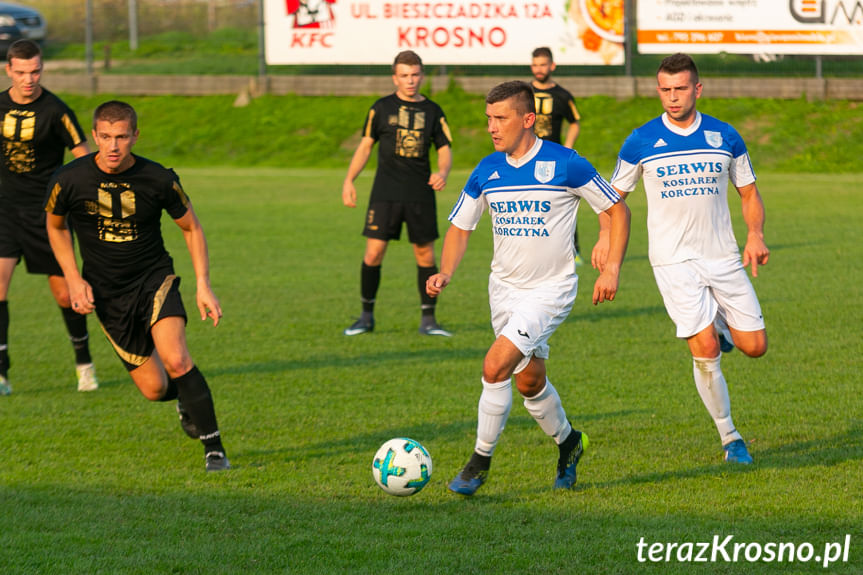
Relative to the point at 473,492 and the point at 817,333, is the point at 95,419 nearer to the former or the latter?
the point at 473,492

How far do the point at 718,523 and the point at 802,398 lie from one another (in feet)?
8.71

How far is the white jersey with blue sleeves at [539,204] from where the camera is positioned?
575 centimetres

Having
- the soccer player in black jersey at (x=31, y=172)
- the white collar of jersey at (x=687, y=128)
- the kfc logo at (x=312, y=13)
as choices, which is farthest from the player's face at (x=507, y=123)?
the kfc logo at (x=312, y=13)

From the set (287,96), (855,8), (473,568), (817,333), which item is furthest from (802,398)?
(287,96)

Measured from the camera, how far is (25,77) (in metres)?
7.92

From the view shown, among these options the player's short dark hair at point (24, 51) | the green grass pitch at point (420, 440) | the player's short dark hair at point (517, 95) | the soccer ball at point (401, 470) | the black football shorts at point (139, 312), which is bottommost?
the green grass pitch at point (420, 440)

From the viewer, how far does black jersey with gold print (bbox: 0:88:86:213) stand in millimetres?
8109

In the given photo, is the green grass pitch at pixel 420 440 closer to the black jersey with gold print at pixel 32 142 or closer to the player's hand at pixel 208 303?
the player's hand at pixel 208 303

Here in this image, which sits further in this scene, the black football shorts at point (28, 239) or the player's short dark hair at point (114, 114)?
the black football shorts at point (28, 239)

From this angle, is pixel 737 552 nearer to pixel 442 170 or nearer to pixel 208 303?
pixel 208 303

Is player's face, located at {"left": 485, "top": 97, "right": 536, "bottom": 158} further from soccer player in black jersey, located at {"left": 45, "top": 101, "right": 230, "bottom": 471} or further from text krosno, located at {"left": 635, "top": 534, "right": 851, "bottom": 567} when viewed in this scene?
text krosno, located at {"left": 635, "top": 534, "right": 851, "bottom": 567}

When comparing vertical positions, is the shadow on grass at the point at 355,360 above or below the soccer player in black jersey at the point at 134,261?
below

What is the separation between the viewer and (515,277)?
5.87 m

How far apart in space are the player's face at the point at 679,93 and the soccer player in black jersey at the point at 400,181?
4.11m
